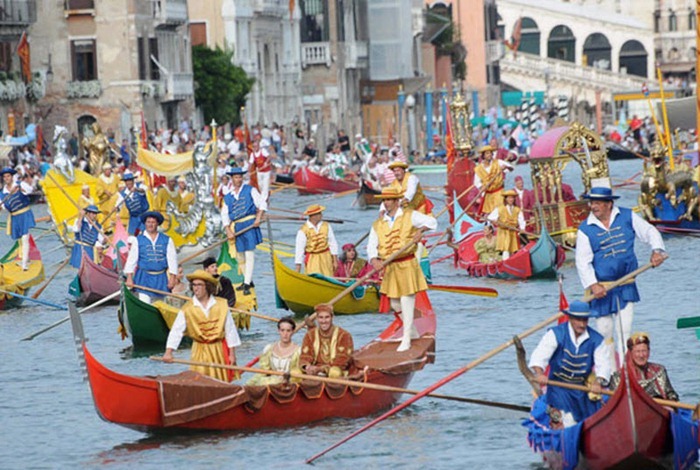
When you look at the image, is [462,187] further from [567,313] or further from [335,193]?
[567,313]

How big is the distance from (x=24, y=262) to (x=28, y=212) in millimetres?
1482

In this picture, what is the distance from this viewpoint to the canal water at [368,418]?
15.4 meters

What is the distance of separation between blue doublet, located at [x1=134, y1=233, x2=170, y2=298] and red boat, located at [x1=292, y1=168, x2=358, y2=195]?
A: 1164 inches

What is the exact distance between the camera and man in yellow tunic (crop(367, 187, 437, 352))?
1736 cm

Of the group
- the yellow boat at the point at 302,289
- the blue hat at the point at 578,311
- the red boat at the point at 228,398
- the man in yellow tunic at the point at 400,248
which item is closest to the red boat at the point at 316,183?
the yellow boat at the point at 302,289

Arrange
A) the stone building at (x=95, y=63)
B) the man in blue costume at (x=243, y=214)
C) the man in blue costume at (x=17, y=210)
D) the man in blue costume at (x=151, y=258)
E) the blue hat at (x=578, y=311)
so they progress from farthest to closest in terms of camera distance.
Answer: the stone building at (x=95, y=63)
the man in blue costume at (x=17, y=210)
the man in blue costume at (x=243, y=214)
the man in blue costume at (x=151, y=258)
the blue hat at (x=578, y=311)

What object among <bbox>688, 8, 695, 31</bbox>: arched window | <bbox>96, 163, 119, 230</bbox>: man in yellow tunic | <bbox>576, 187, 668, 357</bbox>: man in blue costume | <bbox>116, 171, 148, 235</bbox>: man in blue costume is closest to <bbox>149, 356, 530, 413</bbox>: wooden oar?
<bbox>576, 187, 668, 357</bbox>: man in blue costume

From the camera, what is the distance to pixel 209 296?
15672 mm

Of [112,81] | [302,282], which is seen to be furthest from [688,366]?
[112,81]

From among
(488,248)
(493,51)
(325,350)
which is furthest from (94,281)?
(493,51)

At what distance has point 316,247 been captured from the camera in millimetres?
21922

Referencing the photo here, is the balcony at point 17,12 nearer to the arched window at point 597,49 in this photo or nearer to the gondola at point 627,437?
the gondola at point 627,437

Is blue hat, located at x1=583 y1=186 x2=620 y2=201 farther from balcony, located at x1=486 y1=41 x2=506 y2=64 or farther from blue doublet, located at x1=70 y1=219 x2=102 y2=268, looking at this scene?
balcony, located at x1=486 y1=41 x2=506 y2=64

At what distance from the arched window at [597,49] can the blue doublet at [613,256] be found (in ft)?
294
